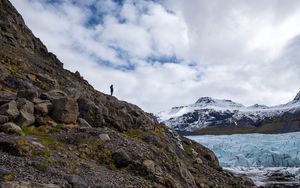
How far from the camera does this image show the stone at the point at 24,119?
1730cm

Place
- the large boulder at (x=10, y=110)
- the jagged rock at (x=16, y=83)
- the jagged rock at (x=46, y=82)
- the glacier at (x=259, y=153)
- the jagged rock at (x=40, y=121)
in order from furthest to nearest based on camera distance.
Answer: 1. the glacier at (x=259, y=153)
2. the jagged rock at (x=46, y=82)
3. the jagged rock at (x=16, y=83)
4. the jagged rock at (x=40, y=121)
5. the large boulder at (x=10, y=110)

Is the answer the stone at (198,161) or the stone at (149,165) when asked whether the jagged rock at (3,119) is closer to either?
the stone at (149,165)

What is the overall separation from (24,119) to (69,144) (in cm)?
209

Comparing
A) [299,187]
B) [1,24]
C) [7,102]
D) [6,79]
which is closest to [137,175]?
[7,102]

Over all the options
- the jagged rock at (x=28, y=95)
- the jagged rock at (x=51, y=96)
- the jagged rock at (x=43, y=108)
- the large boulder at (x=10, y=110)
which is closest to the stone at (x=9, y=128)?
the large boulder at (x=10, y=110)

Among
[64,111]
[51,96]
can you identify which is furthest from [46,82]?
[64,111]

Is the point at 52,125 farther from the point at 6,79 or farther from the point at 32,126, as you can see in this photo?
the point at 6,79

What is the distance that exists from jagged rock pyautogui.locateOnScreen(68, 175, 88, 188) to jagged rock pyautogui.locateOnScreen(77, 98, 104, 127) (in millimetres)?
7508

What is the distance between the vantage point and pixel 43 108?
1900cm

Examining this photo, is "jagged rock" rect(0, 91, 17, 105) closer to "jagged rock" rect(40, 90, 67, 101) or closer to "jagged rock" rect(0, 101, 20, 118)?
"jagged rock" rect(0, 101, 20, 118)

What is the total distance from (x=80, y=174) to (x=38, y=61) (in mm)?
16580

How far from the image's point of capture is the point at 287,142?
387ft

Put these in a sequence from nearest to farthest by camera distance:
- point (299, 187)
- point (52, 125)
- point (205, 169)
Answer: point (52, 125) → point (205, 169) → point (299, 187)

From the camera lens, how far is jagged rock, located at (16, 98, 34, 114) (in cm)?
1798
